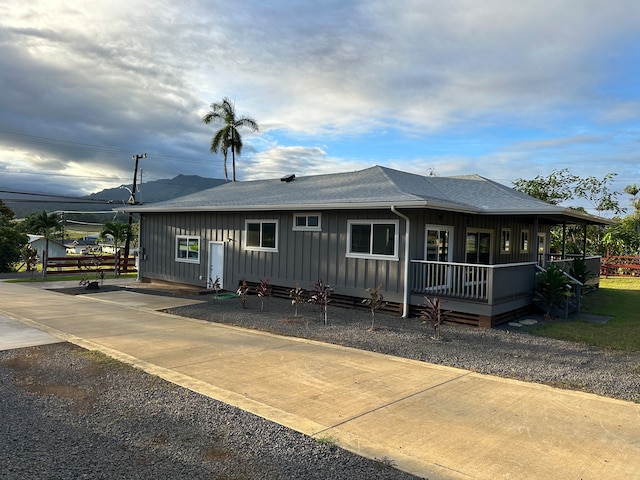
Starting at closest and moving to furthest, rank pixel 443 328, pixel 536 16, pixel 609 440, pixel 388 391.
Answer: pixel 609 440 → pixel 388 391 → pixel 443 328 → pixel 536 16

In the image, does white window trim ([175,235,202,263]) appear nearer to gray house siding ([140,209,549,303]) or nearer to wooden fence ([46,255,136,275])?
gray house siding ([140,209,549,303])

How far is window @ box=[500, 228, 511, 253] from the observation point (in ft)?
49.4

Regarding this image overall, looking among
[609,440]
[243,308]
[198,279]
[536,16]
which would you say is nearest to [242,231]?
[198,279]

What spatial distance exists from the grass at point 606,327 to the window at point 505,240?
2.81 m

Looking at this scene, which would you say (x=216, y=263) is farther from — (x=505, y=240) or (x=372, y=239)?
(x=505, y=240)

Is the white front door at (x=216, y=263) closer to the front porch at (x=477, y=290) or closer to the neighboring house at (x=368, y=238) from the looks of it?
the neighboring house at (x=368, y=238)

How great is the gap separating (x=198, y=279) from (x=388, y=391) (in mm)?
11721

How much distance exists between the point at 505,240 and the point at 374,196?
21.5 feet

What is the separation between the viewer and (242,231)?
47.4 feet

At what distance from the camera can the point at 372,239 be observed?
11344mm

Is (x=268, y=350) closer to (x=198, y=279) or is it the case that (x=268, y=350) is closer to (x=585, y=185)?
(x=198, y=279)

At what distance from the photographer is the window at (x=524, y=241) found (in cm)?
1669

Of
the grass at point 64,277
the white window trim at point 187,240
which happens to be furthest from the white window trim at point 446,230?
the grass at point 64,277

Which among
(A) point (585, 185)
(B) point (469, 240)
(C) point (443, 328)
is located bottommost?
(C) point (443, 328)
